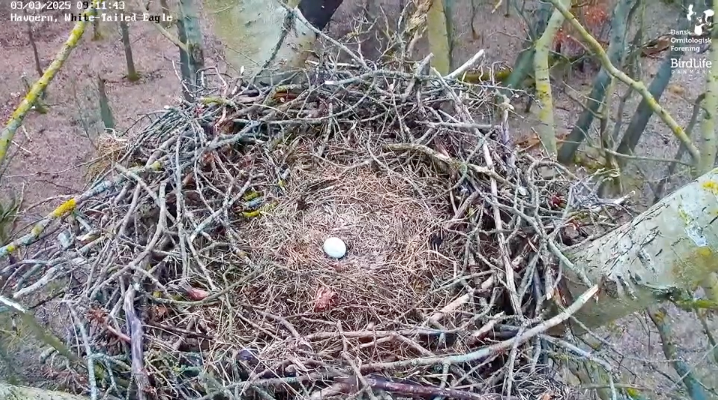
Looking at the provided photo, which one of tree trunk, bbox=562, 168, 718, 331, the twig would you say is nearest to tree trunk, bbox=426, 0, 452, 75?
tree trunk, bbox=562, 168, 718, 331

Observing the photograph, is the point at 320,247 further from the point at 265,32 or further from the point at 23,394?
the point at 23,394

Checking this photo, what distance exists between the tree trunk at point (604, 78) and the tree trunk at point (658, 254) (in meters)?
2.02

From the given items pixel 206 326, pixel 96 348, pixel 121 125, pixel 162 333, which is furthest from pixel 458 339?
pixel 121 125

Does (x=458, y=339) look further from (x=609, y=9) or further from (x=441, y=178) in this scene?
(x=609, y=9)

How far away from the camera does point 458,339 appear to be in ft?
5.29

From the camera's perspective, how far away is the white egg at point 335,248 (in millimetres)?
1960

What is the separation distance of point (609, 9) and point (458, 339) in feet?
19.6

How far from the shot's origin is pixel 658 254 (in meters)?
1.27

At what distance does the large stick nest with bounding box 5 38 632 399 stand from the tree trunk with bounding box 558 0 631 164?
152cm

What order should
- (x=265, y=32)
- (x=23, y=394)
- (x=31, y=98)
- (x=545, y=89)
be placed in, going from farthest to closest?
(x=545, y=89), (x=265, y=32), (x=31, y=98), (x=23, y=394)

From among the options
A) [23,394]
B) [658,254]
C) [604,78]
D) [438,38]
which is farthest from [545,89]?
[23,394]

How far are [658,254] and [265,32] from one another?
150 cm

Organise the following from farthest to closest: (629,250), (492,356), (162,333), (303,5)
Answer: (303,5)
(162,333)
(492,356)
(629,250)

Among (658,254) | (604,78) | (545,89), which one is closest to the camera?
(658,254)
